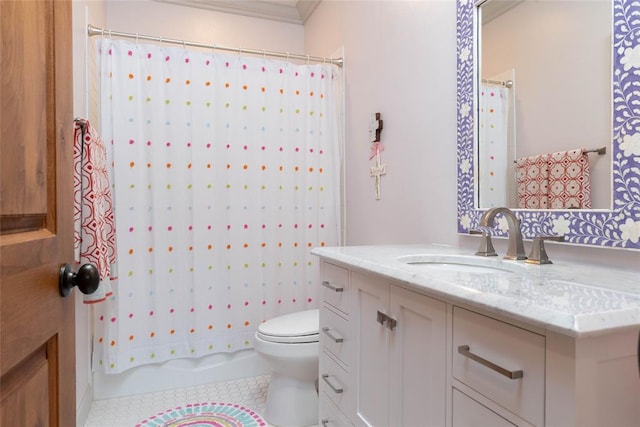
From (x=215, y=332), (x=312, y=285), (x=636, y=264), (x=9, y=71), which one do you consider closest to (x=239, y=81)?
(x=312, y=285)

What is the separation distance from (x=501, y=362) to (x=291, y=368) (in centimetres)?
133

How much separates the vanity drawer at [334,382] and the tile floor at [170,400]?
76cm

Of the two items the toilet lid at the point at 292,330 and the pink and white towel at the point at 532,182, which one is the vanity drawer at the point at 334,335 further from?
the pink and white towel at the point at 532,182

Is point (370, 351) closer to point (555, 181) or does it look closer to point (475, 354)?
point (475, 354)

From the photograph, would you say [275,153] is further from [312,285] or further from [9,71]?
[9,71]

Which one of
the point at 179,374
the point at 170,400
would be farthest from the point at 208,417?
the point at 179,374

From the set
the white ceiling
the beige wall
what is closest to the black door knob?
the beige wall

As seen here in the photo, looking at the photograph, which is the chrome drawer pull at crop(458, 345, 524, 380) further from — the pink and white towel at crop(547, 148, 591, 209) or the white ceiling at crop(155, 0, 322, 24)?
the white ceiling at crop(155, 0, 322, 24)

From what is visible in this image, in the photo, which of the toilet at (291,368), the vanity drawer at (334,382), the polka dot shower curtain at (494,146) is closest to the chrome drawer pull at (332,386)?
the vanity drawer at (334,382)

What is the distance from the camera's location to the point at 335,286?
1410 mm

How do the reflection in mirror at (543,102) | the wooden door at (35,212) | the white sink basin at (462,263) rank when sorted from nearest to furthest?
the wooden door at (35,212) < the reflection in mirror at (543,102) < the white sink basin at (462,263)

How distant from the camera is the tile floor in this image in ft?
6.56

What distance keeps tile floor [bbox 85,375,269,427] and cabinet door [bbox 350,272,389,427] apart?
1069 mm

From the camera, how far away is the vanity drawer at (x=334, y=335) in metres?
1.34
